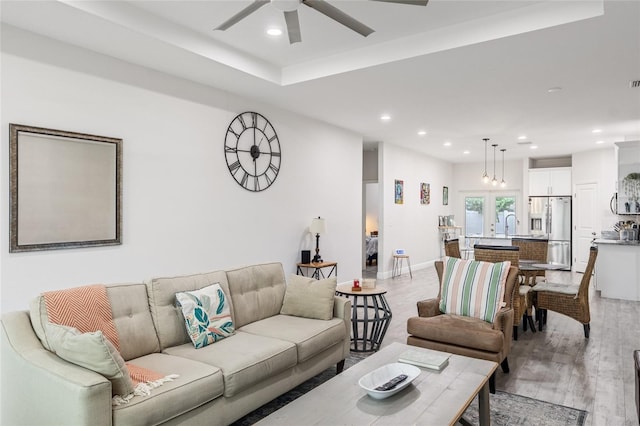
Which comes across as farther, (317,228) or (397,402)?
(317,228)

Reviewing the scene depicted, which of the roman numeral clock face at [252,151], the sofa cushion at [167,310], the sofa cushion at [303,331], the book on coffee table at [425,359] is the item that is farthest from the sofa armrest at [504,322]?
the roman numeral clock face at [252,151]

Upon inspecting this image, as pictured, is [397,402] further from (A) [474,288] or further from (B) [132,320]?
(A) [474,288]

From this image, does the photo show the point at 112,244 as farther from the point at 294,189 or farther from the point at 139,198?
the point at 294,189

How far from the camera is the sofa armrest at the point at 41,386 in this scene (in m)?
1.87

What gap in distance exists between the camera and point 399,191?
9.02 meters

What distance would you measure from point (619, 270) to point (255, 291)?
20.0 feet

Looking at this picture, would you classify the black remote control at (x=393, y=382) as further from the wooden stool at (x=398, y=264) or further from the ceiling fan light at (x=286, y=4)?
the wooden stool at (x=398, y=264)

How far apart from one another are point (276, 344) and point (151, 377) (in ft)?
2.80

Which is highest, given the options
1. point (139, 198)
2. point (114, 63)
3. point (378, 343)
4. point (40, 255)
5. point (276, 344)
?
point (114, 63)

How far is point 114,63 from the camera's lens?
12.7ft

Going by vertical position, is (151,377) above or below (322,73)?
below

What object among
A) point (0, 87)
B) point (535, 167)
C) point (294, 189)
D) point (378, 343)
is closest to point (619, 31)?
point (378, 343)

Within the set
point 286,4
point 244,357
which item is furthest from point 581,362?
point 286,4

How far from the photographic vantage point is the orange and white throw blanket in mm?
2252
